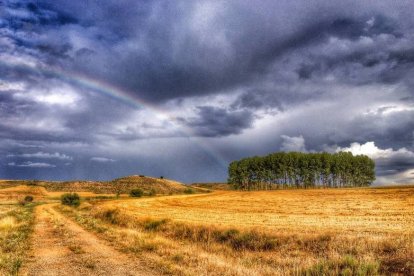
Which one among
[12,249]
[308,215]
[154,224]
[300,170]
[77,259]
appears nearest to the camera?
[77,259]

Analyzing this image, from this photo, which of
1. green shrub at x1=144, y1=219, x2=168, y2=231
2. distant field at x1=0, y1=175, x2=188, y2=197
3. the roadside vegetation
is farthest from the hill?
the roadside vegetation

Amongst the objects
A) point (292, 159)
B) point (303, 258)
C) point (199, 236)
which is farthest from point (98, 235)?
point (292, 159)

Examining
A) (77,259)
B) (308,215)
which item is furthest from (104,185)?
(77,259)

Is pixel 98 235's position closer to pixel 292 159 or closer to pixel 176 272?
pixel 176 272

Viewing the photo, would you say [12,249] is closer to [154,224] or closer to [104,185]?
[154,224]

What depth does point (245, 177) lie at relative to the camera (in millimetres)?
158625

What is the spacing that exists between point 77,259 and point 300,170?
141682 millimetres

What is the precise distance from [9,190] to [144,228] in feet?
383

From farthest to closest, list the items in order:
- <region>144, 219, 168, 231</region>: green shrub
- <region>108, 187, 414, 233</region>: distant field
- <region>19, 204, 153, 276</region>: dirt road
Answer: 1. <region>144, 219, 168, 231</region>: green shrub
2. <region>108, 187, 414, 233</region>: distant field
3. <region>19, 204, 153, 276</region>: dirt road

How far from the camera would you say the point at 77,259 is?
16.2m

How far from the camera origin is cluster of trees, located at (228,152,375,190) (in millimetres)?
149875

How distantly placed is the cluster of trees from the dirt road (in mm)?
133362

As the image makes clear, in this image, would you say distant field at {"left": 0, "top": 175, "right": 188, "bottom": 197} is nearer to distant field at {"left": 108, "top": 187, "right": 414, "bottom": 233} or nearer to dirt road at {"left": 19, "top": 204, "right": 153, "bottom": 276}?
distant field at {"left": 108, "top": 187, "right": 414, "bottom": 233}

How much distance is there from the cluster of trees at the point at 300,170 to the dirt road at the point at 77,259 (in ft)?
438
